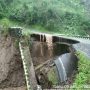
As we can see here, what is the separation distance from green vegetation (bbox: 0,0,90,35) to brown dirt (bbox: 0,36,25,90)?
5.87 metres

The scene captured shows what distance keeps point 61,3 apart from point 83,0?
7.47 feet

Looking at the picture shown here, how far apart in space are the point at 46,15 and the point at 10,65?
7979mm

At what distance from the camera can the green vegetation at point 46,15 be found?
72.0 feet

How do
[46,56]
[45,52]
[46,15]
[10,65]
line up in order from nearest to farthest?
[10,65], [46,56], [45,52], [46,15]

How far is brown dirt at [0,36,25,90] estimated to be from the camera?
48.3 feet

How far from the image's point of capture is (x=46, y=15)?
22.4 meters

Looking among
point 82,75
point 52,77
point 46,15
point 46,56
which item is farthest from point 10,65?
point 46,15

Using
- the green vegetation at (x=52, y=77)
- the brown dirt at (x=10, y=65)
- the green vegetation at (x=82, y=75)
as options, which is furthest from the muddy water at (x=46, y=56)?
the green vegetation at (x=82, y=75)

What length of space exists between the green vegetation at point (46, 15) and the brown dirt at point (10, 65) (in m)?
5.87

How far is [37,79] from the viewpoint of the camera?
47.7ft

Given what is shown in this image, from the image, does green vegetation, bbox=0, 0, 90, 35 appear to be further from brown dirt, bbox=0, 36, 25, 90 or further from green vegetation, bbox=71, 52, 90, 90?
green vegetation, bbox=71, 52, 90, 90

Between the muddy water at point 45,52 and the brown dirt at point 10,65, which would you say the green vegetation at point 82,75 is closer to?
the muddy water at point 45,52

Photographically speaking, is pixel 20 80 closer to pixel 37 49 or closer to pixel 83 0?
pixel 37 49

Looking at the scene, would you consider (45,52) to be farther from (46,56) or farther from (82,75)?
(82,75)
